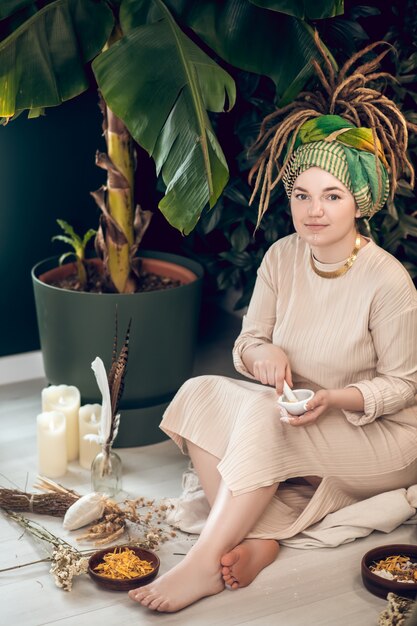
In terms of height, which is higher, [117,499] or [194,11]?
[194,11]

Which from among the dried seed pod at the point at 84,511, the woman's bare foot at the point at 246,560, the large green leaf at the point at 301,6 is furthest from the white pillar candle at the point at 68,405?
the large green leaf at the point at 301,6

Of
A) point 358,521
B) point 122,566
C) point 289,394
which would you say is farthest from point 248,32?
point 122,566

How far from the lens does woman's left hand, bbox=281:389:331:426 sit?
2436mm

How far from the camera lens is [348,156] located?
2.46m


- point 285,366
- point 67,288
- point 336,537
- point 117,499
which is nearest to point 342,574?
point 336,537

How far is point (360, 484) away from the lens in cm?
258

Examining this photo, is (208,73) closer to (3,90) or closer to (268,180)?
(268,180)

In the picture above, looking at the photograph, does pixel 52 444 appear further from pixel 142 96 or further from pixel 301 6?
pixel 301 6

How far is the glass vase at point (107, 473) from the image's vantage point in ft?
9.15

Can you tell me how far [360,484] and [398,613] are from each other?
0.45 meters

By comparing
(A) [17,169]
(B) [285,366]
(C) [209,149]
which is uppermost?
(C) [209,149]

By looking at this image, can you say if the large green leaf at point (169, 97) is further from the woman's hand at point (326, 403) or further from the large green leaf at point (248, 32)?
the woman's hand at point (326, 403)

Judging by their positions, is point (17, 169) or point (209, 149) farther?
point (17, 169)

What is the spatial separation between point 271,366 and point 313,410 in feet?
0.59
